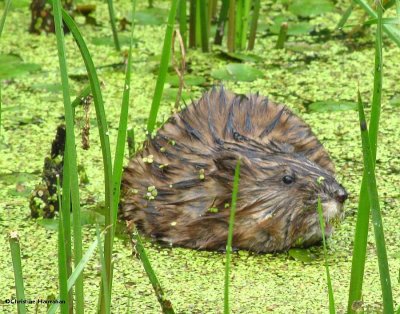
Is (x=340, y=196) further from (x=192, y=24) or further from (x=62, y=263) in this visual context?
(x=192, y=24)

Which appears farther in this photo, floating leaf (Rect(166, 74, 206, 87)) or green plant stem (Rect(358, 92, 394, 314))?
floating leaf (Rect(166, 74, 206, 87))

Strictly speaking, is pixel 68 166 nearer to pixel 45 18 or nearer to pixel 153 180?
pixel 153 180

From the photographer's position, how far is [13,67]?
5266mm

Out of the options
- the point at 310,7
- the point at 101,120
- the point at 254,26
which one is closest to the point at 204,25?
the point at 254,26

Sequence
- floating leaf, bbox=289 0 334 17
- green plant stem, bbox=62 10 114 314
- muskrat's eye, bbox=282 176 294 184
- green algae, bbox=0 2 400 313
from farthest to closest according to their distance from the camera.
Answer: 1. floating leaf, bbox=289 0 334 17
2. muskrat's eye, bbox=282 176 294 184
3. green algae, bbox=0 2 400 313
4. green plant stem, bbox=62 10 114 314

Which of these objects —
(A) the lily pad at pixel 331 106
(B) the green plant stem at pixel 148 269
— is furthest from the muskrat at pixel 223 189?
(A) the lily pad at pixel 331 106

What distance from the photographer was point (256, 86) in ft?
17.0

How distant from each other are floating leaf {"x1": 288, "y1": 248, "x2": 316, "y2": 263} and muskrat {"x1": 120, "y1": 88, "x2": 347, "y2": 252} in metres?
0.03

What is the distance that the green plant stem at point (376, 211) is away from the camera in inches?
97.0

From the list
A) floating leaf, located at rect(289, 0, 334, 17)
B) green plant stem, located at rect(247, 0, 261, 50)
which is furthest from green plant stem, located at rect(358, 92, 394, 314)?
floating leaf, located at rect(289, 0, 334, 17)

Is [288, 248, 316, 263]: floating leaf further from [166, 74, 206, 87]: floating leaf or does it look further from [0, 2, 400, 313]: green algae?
[166, 74, 206, 87]: floating leaf

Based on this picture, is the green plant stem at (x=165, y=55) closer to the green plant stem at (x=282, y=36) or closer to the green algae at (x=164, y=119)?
the green algae at (x=164, y=119)

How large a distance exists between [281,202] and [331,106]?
4.35ft

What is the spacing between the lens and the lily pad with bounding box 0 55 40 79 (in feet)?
17.0
